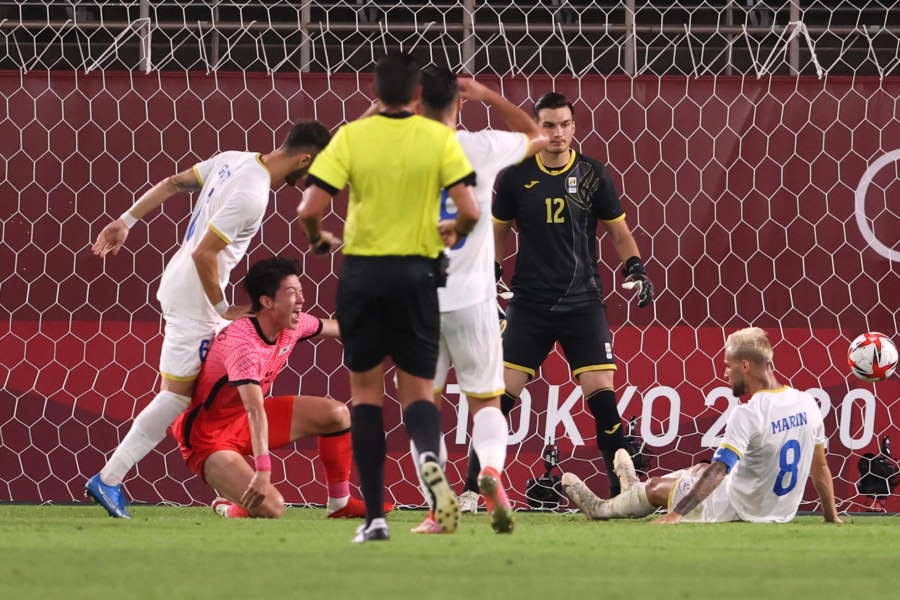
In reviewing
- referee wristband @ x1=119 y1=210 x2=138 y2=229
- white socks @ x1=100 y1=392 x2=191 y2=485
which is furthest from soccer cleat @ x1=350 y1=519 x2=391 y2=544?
referee wristband @ x1=119 y1=210 x2=138 y2=229

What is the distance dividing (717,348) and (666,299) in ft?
1.18

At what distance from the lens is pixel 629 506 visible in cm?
570

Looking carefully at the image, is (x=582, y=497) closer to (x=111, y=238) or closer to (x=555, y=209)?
(x=555, y=209)

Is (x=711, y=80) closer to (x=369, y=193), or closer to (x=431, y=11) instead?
(x=431, y=11)

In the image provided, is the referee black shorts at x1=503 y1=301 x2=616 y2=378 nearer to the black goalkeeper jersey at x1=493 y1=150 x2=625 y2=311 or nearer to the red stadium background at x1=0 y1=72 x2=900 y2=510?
the black goalkeeper jersey at x1=493 y1=150 x2=625 y2=311

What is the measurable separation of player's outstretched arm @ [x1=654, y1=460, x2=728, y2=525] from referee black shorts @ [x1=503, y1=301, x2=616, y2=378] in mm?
984

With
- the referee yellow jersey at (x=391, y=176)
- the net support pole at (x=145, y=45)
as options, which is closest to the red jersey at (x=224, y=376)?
the referee yellow jersey at (x=391, y=176)

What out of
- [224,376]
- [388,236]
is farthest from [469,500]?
[388,236]

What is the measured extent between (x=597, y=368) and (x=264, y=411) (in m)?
1.55

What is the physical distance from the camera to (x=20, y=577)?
3186mm

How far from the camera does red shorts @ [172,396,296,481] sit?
19.1 feet

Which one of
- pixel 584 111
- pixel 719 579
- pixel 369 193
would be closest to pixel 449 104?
pixel 369 193

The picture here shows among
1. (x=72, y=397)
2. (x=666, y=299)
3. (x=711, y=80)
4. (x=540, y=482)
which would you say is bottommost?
(x=540, y=482)

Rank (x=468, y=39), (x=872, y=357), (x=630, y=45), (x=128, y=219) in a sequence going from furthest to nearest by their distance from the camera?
(x=630, y=45) → (x=468, y=39) → (x=872, y=357) → (x=128, y=219)
